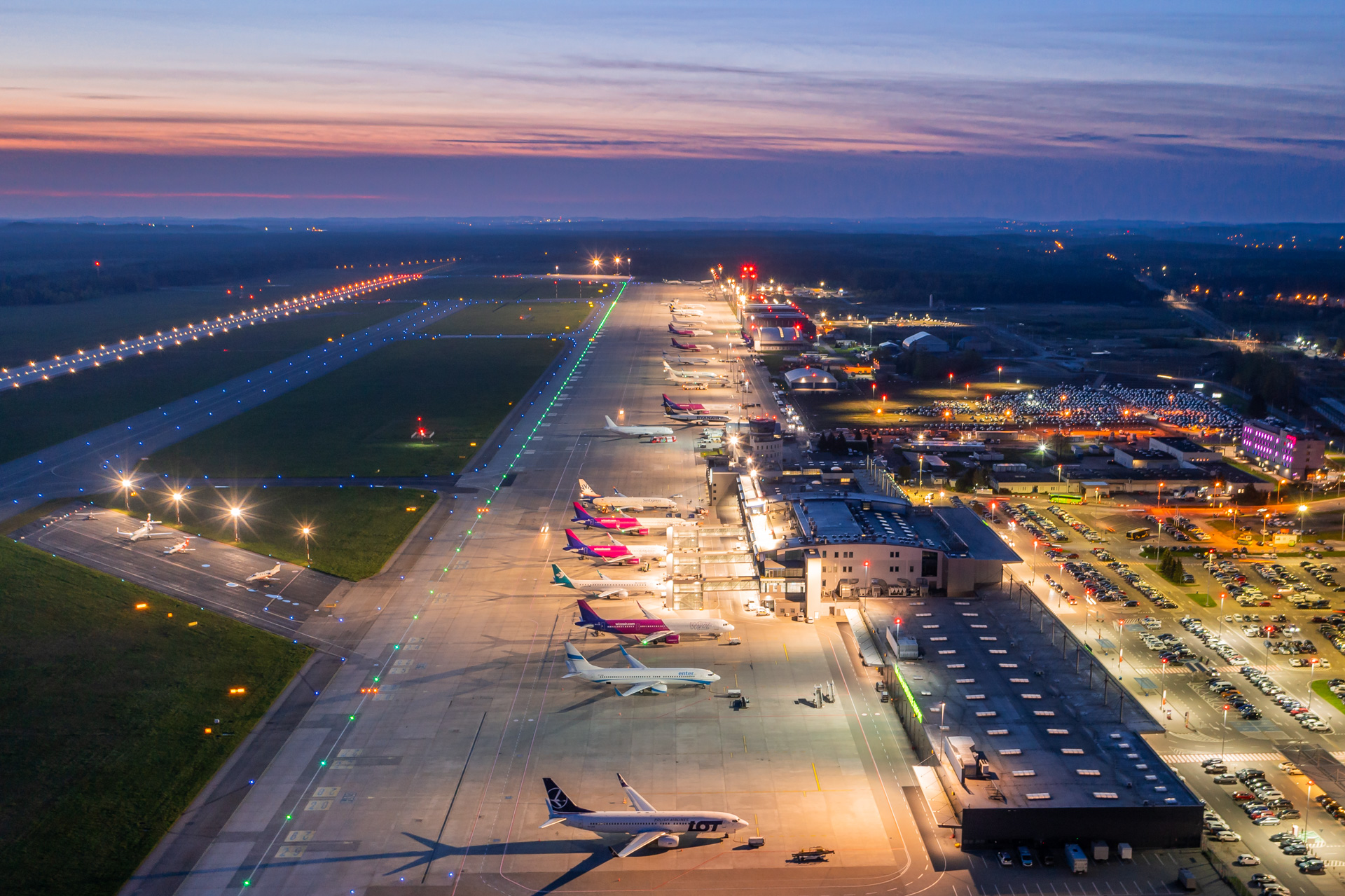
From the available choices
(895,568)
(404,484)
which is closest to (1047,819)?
(895,568)

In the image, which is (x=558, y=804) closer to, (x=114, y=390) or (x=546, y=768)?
(x=546, y=768)

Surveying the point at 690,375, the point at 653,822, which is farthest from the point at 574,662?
the point at 690,375

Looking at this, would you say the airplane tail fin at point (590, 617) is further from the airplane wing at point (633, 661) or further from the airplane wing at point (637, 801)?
the airplane wing at point (637, 801)

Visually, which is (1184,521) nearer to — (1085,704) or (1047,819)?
(1085,704)

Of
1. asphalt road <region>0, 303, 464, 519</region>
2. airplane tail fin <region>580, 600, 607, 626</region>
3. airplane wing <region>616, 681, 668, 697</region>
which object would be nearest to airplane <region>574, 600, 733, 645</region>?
airplane tail fin <region>580, 600, 607, 626</region>

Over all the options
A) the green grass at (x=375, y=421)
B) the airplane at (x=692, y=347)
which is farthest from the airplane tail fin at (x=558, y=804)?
the airplane at (x=692, y=347)
